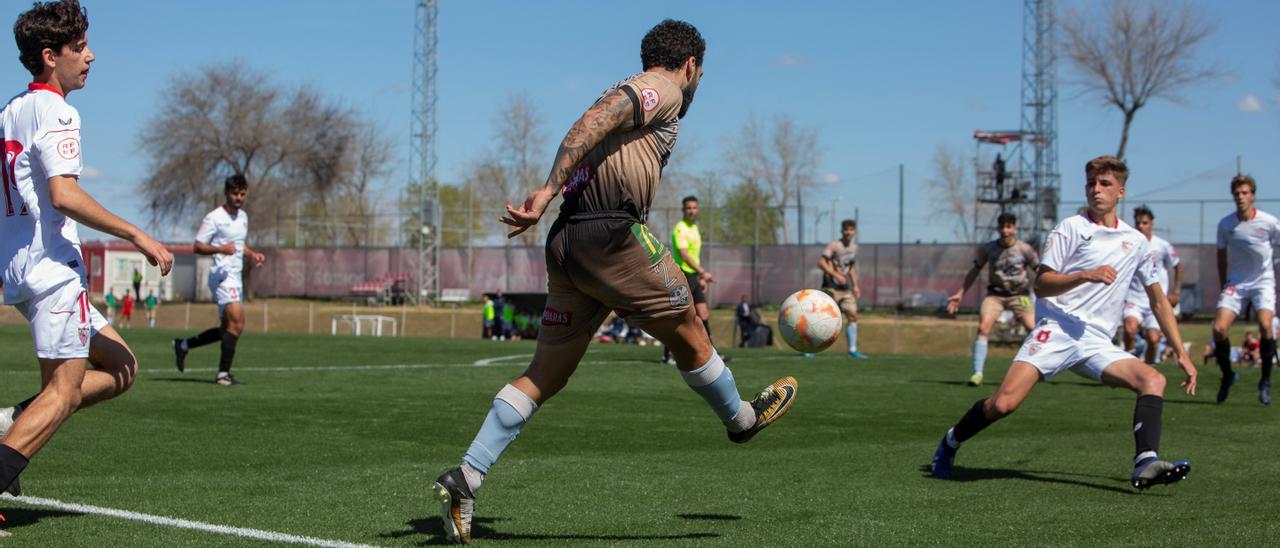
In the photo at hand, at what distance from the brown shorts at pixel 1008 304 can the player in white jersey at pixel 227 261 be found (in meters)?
8.88

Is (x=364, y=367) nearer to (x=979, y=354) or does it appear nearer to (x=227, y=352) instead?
(x=227, y=352)

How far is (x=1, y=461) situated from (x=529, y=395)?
210 centimetres

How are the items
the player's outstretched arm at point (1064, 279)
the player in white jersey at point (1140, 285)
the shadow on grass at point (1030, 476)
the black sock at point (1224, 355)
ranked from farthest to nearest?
the player in white jersey at point (1140, 285), the black sock at point (1224, 355), the shadow on grass at point (1030, 476), the player's outstretched arm at point (1064, 279)

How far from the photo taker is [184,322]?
166 ft

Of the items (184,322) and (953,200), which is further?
(953,200)

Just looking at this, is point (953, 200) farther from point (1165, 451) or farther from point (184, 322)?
point (1165, 451)

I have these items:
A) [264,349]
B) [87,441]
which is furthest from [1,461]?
[264,349]

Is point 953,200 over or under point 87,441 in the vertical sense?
over

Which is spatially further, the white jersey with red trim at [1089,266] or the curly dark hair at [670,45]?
the white jersey with red trim at [1089,266]

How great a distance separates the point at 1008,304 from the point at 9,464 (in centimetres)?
1326

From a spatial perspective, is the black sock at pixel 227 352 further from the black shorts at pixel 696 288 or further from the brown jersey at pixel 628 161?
the brown jersey at pixel 628 161

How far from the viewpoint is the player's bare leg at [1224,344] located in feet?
42.0

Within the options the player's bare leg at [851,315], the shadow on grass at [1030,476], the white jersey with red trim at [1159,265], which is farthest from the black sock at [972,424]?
the player's bare leg at [851,315]

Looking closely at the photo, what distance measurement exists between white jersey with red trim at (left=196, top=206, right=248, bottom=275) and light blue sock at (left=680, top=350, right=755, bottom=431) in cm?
853
